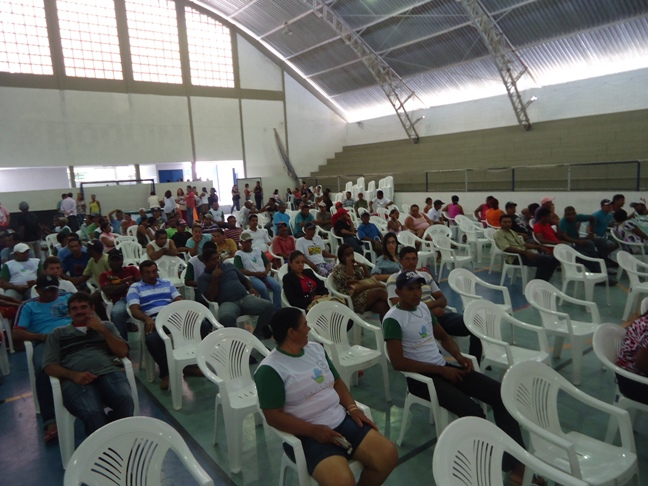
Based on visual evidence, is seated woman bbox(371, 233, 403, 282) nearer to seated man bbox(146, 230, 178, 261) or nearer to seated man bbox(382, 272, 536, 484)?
seated man bbox(382, 272, 536, 484)

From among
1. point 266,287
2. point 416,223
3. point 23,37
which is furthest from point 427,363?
point 23,37

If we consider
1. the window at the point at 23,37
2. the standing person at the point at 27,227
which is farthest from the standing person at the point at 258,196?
the standing person at the point at 27,227

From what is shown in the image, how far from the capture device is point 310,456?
82.5 inches

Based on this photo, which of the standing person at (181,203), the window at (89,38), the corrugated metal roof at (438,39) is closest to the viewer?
the corrugated metal roof at (438,39)

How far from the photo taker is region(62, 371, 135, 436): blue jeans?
270 cm

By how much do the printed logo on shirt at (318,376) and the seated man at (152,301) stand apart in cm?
205

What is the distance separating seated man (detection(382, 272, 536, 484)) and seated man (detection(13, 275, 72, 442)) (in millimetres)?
2623

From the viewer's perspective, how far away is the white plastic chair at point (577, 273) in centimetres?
519

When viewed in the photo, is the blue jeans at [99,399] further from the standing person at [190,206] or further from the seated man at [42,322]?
the standing person at [190,206]

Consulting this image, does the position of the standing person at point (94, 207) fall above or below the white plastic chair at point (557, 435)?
above

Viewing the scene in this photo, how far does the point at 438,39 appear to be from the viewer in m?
15.6

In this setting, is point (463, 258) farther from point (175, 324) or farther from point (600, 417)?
point (175, 324)

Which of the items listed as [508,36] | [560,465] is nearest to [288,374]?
[560,465]

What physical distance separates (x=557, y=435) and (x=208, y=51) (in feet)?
67.2
